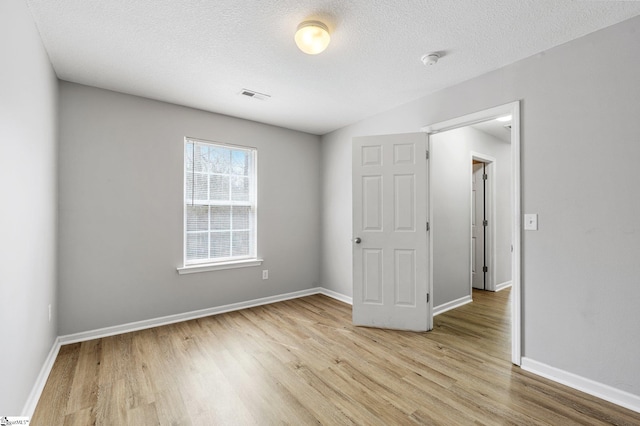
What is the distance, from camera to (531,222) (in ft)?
7.60

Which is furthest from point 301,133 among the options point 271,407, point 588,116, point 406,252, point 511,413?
point 511,413

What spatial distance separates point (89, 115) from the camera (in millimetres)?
2857

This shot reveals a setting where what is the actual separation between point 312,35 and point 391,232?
81.3 inches

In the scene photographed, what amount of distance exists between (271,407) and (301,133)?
3654 millimetres

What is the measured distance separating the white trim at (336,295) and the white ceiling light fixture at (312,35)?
321 cm

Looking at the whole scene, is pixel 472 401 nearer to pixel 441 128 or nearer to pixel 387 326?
pixel 387 326

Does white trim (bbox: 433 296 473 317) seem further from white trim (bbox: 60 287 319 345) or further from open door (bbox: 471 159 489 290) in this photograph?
white trim (bbox: 60 287 319 345)

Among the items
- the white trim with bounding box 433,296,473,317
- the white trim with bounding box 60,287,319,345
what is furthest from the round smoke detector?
the white trim with bounding box 60,287,319,345

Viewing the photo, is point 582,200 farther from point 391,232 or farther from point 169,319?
point 169,319

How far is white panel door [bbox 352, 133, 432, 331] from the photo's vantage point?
10.0ft

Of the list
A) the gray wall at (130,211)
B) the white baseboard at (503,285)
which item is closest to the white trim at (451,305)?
the white baseboard at (503,285)

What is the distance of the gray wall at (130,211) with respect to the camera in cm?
278

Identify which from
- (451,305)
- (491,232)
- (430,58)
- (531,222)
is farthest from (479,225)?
(430,58)

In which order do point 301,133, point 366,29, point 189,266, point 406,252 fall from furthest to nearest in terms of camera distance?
point 301,133 < point 189,266 < point 406,252 < point 366,29
